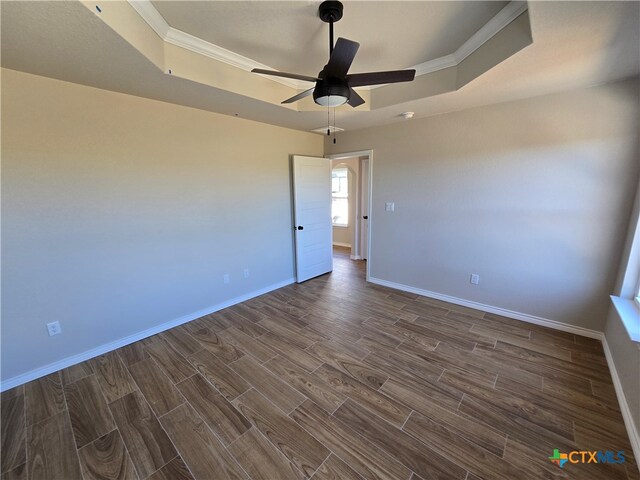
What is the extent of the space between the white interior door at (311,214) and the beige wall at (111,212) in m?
0.68

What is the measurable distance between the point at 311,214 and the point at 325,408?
2.89 metres

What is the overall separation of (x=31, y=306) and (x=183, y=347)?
1215mm

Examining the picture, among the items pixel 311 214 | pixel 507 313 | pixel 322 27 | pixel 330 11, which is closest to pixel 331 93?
pixel 330 11

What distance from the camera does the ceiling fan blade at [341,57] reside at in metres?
1.36

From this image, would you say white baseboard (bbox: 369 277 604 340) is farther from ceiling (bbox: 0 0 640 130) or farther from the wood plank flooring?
ceiling (bbox: 0 0 640 130)

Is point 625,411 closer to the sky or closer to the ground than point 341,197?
closer to the ground

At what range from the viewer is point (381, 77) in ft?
5.35

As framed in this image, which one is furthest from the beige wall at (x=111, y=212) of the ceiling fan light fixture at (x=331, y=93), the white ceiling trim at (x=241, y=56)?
the ceiling fan light fixture at (x=331, y=93)

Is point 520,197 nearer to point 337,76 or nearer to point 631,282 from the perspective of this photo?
point 631,282

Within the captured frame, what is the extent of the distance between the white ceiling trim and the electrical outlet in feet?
8.24

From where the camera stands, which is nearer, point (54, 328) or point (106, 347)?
point (54, 328)

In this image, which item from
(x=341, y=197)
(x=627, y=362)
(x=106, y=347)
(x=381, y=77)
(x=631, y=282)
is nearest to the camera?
(x=381, y=77)

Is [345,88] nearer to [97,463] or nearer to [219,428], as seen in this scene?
[219,428]

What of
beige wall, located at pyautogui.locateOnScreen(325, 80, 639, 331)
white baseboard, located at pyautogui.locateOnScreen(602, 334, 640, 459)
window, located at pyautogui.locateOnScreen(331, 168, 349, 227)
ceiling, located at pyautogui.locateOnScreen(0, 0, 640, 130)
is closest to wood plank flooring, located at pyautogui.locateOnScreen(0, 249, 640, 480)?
white baseboard, located at pyautogui.locateOnScreen(602, 334, 640, 459)
